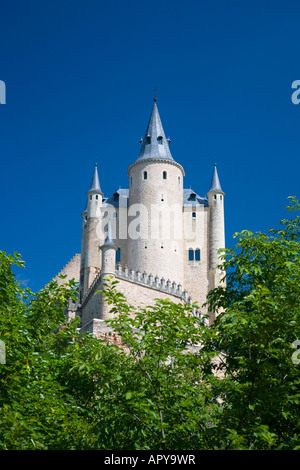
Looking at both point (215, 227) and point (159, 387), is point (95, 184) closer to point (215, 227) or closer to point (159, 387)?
point (215, 227)

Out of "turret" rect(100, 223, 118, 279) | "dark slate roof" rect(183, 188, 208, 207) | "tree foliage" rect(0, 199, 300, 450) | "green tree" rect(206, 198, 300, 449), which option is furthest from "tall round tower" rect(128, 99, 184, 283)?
"green tree" rect(206, 198, 300, 449)

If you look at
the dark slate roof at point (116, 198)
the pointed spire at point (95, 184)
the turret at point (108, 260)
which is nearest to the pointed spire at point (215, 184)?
the dark slate roof at point (116, 198)

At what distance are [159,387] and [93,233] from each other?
42846 millimetres

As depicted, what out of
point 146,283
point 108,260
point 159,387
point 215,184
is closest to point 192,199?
point 215,184

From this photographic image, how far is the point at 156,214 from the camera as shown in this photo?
54.8 metres

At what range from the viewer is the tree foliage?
12078mm

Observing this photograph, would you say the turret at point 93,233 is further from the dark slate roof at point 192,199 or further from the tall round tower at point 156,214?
the dark slate roof at point 192,199

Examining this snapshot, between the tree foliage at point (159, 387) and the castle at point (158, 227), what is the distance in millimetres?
33915

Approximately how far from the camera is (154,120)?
61844mm

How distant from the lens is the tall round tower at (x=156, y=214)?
174 feet

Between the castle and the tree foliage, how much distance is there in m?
33.9
